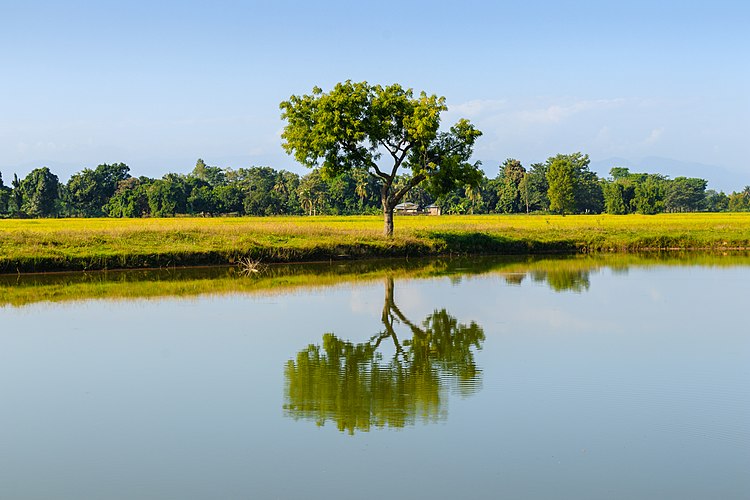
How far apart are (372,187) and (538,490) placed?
3254 inches

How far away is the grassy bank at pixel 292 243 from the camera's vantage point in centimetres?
2573

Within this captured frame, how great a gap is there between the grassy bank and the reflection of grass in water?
742 millimetres

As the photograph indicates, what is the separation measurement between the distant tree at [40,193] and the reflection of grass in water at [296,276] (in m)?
55.0

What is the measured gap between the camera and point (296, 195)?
301ft

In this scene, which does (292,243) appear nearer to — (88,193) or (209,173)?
(88,193)

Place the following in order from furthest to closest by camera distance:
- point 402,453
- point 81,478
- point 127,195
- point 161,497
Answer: point 127,195 < point 402,453 < point 81,478 < point 161,497

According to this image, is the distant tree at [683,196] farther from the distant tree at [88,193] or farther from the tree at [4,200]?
the tree at [4,200]

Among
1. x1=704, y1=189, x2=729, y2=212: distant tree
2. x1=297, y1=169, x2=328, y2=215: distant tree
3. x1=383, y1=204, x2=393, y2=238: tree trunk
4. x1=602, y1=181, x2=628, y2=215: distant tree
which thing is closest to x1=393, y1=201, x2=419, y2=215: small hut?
x1=297, y1=169, x2=328, y2=215: distant tree

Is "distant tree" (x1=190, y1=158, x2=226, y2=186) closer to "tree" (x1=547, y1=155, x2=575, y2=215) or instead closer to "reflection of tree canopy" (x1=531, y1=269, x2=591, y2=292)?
"tree" (x1=547, y1=155, x2=575, y2=215)

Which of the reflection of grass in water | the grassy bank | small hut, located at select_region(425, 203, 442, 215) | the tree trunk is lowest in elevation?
the reflection of grass in water

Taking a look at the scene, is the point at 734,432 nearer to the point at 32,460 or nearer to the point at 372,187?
the point at 32,460

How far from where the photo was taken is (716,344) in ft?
42.0

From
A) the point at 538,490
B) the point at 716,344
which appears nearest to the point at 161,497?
the point at 538,490

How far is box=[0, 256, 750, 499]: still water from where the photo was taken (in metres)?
7.03
